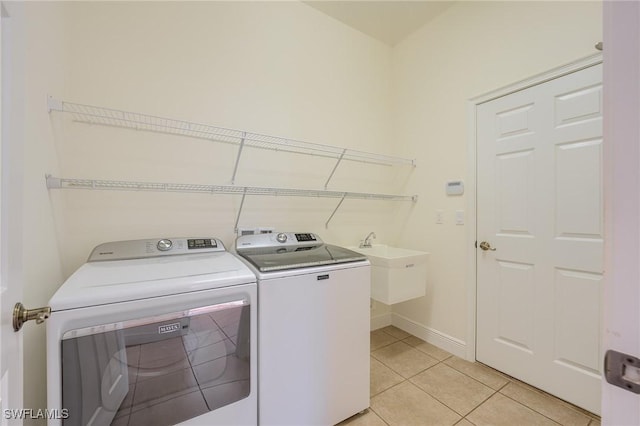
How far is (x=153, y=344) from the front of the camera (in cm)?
104

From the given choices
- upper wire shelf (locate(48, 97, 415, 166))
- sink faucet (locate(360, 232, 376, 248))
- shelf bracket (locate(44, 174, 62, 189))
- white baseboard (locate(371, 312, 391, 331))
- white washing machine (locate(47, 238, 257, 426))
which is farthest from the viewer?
white baseboard (locate(371, 312, 391, 331))

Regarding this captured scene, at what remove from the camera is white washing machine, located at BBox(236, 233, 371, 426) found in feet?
4.21

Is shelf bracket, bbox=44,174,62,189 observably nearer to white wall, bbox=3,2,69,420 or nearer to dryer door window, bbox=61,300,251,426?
white wall, bbox=3,2,69,420

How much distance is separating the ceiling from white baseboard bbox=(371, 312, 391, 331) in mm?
2969

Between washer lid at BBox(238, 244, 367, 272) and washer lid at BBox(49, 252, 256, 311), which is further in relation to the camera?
washer lid at BBox(238, 244, 367, 272)

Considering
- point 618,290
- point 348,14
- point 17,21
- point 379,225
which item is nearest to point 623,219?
point 618,290

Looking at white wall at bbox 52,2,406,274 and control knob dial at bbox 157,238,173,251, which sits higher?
white wall at bbox 52,2,406,274

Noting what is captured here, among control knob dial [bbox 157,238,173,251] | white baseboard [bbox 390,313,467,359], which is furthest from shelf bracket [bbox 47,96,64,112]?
white baseboard [bbox 390,313,467,359]

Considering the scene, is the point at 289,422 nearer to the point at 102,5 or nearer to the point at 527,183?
the point at 527,183

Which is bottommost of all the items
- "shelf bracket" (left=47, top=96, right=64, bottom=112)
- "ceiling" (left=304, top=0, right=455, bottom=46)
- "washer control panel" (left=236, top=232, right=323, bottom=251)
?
"washer control panel" (left=236, top=232, right=323, bottom=251)

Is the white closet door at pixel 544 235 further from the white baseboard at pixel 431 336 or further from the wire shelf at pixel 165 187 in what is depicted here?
the wire shelf at pixel 165 187

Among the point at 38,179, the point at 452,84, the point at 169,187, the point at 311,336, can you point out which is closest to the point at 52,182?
the point at 38,179

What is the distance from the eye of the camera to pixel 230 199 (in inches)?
76.6

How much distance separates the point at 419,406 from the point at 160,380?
1.52 m
